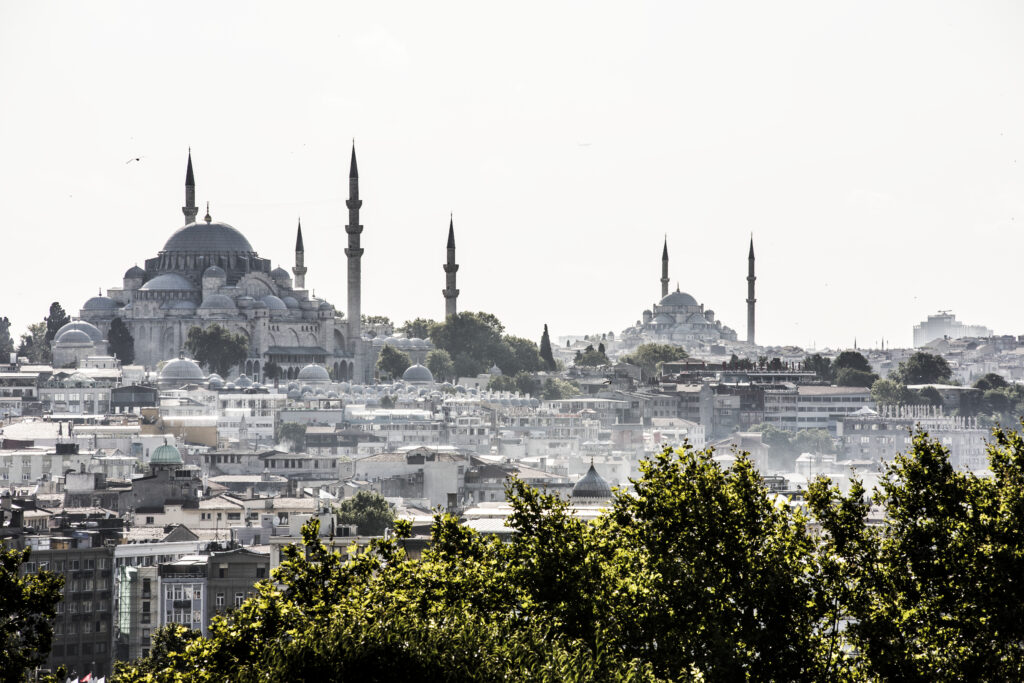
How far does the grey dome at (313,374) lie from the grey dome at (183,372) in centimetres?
718

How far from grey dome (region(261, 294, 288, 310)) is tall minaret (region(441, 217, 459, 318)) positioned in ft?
36.8

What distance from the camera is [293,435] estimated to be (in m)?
128

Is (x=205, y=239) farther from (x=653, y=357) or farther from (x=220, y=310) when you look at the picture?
(x=653, y=357)

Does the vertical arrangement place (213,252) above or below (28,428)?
above

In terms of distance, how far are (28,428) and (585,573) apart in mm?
90709

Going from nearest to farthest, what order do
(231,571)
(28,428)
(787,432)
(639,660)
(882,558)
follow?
1. (639,660)
2. (882,558)
3. (231,571)
4. (28,428)
5. (787,432)

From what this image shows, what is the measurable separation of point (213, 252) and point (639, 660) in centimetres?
13946

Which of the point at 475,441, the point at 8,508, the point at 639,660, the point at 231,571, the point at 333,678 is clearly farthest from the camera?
the point at 475,441

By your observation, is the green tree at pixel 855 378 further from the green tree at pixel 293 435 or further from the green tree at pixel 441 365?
the green tree at pixel 293 435

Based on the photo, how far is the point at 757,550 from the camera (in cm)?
2762

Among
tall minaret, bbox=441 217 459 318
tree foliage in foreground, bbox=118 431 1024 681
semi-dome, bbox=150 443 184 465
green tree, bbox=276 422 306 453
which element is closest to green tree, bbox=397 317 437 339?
tall minaret, bbox=441 217 459 318

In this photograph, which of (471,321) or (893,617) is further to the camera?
(471,321)

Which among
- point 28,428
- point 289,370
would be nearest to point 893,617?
point 28,428

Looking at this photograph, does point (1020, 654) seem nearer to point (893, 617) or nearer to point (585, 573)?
point (893, 617)
